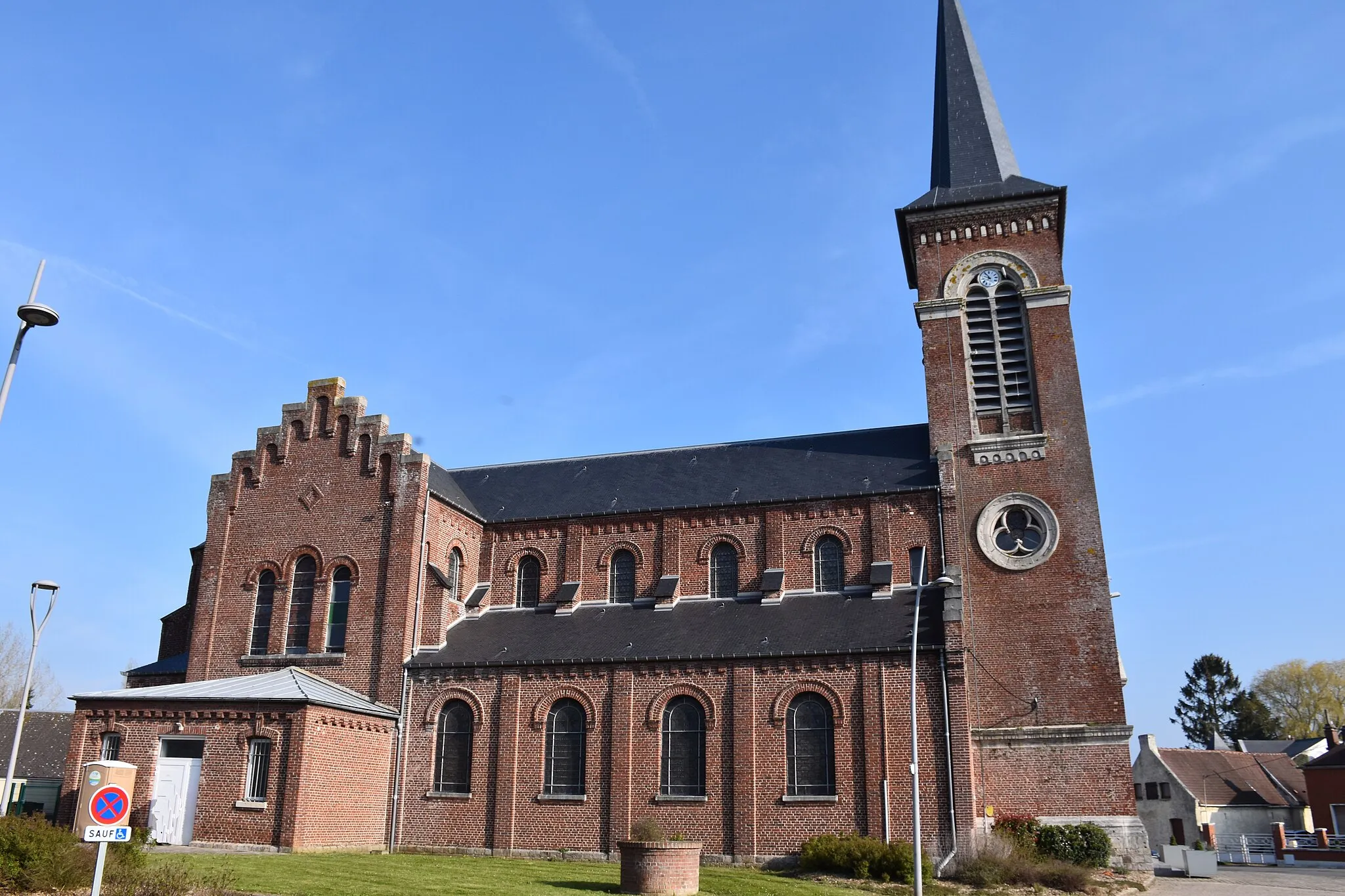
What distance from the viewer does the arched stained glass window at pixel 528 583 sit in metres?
32.9

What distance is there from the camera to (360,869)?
2044 cm

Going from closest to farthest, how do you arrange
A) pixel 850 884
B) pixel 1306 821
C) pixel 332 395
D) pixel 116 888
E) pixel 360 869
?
1. pixel 116 888
2. pixel 360 869
3. pixel 850 884
4. pixel 332 395
5. pixel 1306 821

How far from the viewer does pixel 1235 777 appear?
57.0m

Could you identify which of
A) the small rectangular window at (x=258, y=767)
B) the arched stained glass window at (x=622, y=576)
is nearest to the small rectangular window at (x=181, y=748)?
the small rectangular window at (x=258, y=767)

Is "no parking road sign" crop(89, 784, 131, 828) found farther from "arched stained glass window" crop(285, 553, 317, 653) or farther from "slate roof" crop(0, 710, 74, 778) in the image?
"slate roof" crop(0, 710, 74, 778)

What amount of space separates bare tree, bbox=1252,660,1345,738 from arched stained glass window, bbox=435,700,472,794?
2869 inches

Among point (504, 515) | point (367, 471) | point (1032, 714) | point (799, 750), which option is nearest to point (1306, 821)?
point (1032, 714)

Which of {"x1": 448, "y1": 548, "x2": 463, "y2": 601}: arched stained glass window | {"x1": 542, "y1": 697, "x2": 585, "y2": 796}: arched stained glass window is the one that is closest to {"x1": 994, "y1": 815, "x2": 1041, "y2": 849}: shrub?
{"x1": 542, "y1": 697, "x2": 585, "y2": 796}: arched stained glass window

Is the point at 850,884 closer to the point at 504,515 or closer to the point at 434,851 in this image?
the point at 434,851

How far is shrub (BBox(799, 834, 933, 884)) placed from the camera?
22.3m

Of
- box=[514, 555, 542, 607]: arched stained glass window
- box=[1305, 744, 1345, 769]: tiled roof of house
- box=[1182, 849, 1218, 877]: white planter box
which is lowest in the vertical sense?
box=[1182, 849, 1218, 877]: white planter box

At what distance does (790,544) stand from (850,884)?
10948 millimetres

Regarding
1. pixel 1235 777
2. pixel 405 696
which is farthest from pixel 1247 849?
pixel 405 696

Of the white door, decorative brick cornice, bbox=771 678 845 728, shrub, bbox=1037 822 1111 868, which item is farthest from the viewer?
decorative brick cornice, bbox=771 678 845 728
